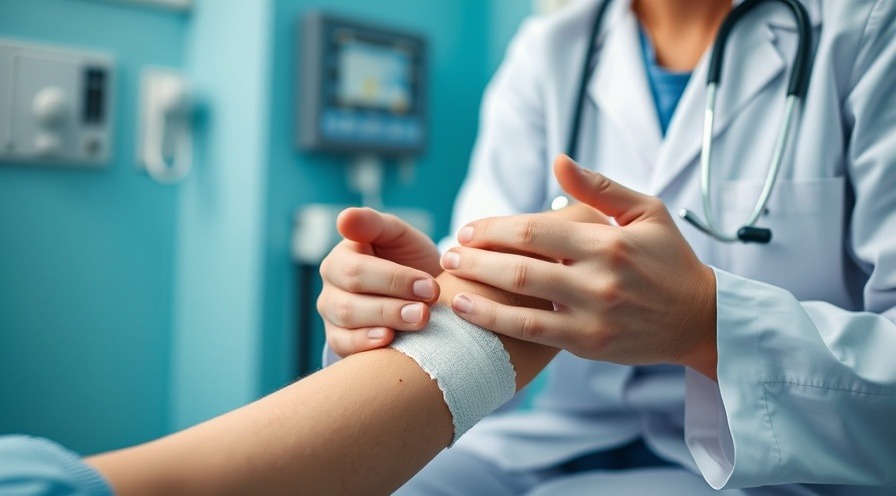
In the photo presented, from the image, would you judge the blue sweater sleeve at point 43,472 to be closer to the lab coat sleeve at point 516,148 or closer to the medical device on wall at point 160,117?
the lab coat sleeve at point 516,148

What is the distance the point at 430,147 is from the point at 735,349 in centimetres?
121

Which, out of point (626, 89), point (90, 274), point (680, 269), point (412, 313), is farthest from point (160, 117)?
point (680, 269)

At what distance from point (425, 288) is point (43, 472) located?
1.07 feet

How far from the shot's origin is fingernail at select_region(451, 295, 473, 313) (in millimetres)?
610

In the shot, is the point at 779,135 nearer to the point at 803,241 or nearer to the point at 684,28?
the point at 803,241

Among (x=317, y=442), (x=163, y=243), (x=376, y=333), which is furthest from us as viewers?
(x=163, y=243)

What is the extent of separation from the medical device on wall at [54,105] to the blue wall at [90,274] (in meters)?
0.04

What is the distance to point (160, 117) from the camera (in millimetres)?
1547

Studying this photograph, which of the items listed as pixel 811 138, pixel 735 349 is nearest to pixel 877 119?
pixel 811 138

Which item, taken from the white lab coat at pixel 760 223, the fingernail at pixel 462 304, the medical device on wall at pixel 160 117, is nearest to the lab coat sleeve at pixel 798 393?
the white lab coat at pixel 760 223

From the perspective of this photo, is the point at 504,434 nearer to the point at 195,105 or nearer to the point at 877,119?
the point at 877,119

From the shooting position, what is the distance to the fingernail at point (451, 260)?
2.11 feet

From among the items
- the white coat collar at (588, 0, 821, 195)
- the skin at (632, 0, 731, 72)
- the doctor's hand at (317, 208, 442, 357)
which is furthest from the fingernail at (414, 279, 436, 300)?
the skin at (632, 0, 731, 72)

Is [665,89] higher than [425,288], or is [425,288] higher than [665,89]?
[665,89]
